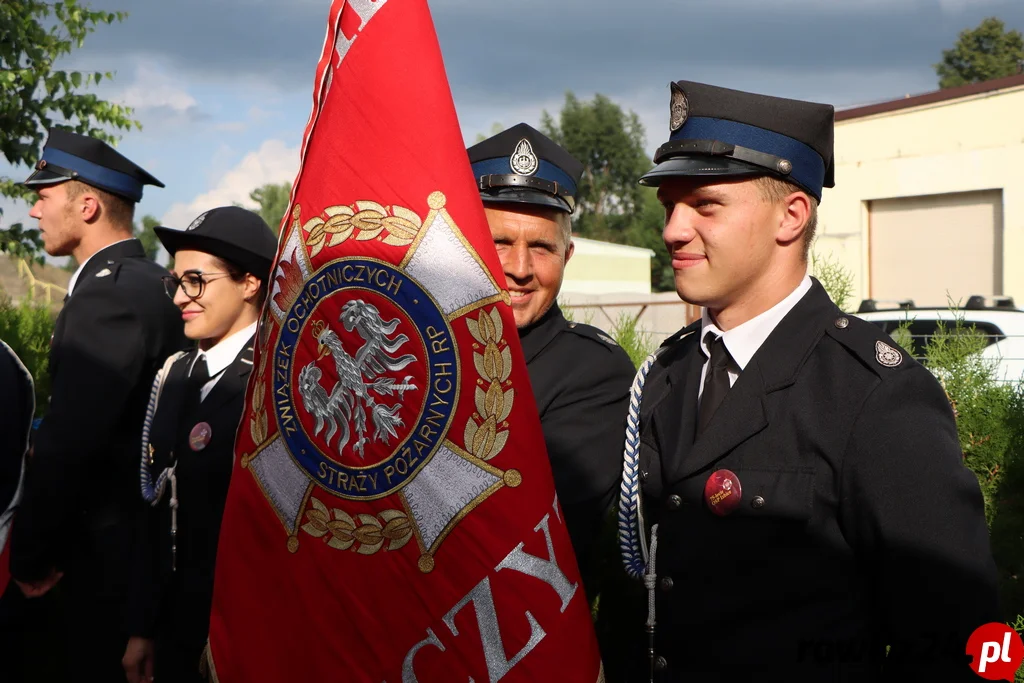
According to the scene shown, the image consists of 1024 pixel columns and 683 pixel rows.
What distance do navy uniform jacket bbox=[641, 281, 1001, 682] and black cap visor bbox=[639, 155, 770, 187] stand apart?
13.4 inches

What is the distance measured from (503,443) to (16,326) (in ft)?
23.2

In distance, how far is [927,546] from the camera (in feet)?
6.14

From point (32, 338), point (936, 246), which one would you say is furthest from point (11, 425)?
point (936, 246)

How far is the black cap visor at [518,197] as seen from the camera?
2.83 metres

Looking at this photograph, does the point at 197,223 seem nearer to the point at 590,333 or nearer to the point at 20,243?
the point at 590,333

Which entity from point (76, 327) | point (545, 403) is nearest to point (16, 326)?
point (76, 327)

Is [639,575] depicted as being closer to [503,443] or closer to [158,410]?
[503,443]

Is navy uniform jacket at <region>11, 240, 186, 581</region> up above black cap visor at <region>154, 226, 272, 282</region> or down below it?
below

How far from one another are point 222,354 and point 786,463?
2.15 m

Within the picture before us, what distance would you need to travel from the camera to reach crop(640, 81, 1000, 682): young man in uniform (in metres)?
1.89

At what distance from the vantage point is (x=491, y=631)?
226 centimetres

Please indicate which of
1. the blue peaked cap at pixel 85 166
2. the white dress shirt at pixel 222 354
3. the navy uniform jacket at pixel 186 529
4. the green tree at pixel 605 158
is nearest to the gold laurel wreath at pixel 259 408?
the navy uniform jacket at pixel 186 529

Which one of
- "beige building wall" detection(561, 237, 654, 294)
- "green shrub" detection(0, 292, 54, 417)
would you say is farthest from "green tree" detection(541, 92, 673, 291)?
"green shrub" detection(0, 292, 54, 417)

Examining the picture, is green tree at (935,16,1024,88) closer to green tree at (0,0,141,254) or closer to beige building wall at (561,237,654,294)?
beige building wall at (561,237,654,294)
